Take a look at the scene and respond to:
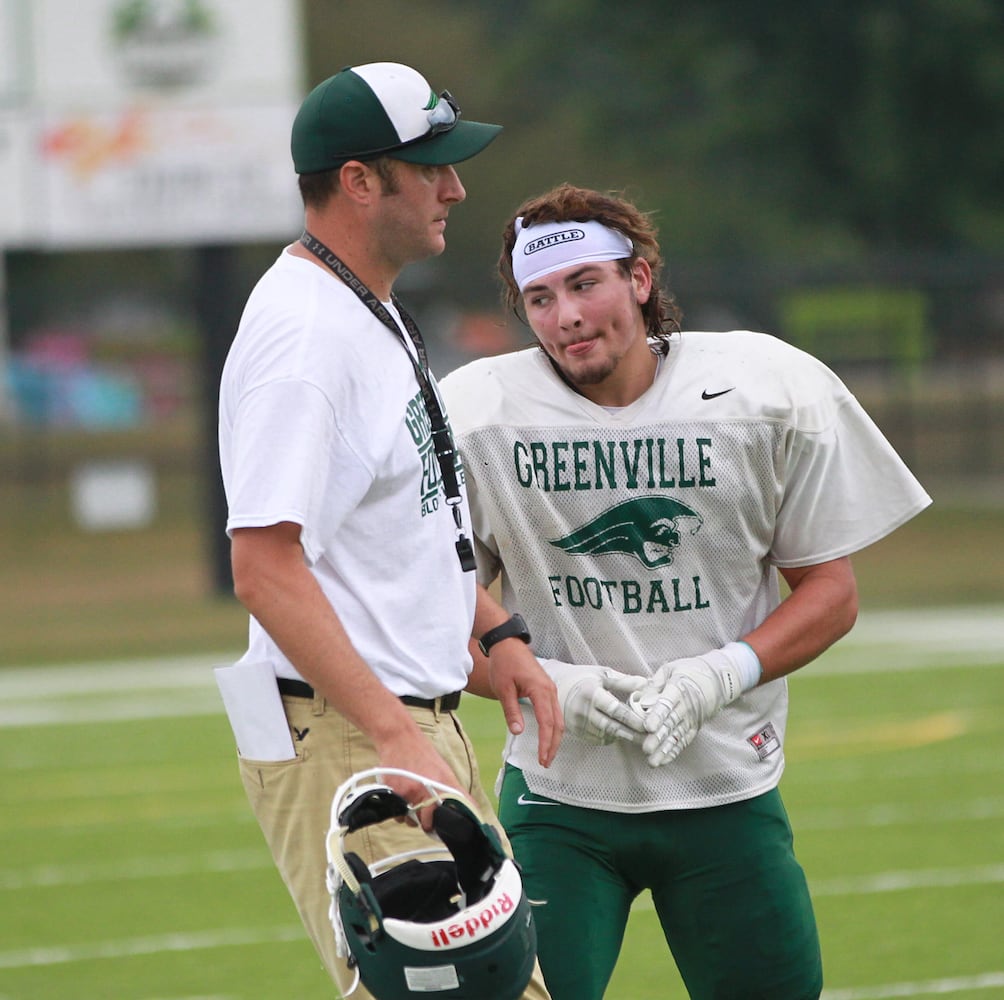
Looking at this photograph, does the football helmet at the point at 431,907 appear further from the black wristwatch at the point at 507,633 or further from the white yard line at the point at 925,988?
the white yard line at the point at 925,988

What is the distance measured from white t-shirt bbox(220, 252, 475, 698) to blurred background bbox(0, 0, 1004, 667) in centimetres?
902

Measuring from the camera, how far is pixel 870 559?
69.6 feet

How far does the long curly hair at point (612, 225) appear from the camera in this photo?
4.05 m

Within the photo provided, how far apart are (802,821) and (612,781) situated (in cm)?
453

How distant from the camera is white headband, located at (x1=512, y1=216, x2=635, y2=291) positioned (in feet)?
13.1

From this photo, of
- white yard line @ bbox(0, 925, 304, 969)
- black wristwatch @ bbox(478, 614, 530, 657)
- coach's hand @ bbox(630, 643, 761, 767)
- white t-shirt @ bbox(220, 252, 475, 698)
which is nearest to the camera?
white t-shirt @ bbox(220, 252, 475, 698)

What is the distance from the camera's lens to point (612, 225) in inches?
160

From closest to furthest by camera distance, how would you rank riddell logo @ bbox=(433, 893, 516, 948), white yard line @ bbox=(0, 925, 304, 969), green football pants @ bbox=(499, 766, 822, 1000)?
1. riddell logo @ bbox=(433, 893, 516, 948)
2. green football pants @ bbox=(499, 766, 822, 1000)
3. white yard line @ bbox=(0, 925, 304, 969)

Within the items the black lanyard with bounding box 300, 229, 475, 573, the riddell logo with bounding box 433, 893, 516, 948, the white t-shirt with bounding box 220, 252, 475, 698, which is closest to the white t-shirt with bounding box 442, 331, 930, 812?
the black lanyard with bounding box 300, 229, 475, 573

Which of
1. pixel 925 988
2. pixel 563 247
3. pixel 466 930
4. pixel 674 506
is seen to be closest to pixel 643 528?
pixel 674 506

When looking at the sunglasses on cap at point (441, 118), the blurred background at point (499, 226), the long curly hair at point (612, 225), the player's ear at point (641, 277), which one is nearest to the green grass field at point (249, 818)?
the blurred background at point (499, 226)

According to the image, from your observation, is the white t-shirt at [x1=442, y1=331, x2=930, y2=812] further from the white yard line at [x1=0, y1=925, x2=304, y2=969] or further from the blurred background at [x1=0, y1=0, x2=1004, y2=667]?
the blurred background at [x1=0, y1=0, x2=1004, y2=667]

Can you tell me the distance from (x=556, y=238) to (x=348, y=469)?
40.3 inches

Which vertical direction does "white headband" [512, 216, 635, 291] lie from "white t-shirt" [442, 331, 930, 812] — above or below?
above
